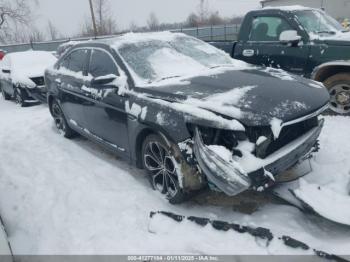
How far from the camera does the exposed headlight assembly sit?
2936 millimetres

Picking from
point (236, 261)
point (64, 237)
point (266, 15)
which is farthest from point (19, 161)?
point (266, 15)

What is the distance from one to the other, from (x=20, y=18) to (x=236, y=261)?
122 ft

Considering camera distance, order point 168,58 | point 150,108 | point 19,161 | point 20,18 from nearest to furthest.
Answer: point 150,108
point 168,58
point 19,161
point 20,18

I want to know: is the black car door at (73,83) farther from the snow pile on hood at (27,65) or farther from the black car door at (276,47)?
the snow pile on hood at (27,65)

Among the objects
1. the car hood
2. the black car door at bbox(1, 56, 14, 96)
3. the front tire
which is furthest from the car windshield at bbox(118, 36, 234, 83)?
the black car door at bbox(1, 56, 14, 96)

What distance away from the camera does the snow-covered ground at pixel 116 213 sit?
312 centimetres

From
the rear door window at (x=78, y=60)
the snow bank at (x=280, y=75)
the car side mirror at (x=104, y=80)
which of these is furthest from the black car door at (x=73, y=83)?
the snow bank at (x=280, y=75)

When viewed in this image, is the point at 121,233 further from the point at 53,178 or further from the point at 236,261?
the point at 53,178

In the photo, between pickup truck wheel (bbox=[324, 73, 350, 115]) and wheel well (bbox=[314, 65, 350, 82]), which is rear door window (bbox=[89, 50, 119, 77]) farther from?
pickup truck wheel (bbox=[324, 73, 350, 115])

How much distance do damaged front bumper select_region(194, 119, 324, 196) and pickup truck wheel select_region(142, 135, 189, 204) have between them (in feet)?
1.72

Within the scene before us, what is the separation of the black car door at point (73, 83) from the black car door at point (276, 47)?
3.31 metres

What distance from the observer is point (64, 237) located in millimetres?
3447

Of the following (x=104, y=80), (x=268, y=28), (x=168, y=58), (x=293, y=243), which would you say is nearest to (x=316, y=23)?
(x=268, y=28)

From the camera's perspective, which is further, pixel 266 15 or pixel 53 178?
pixel 266 15
